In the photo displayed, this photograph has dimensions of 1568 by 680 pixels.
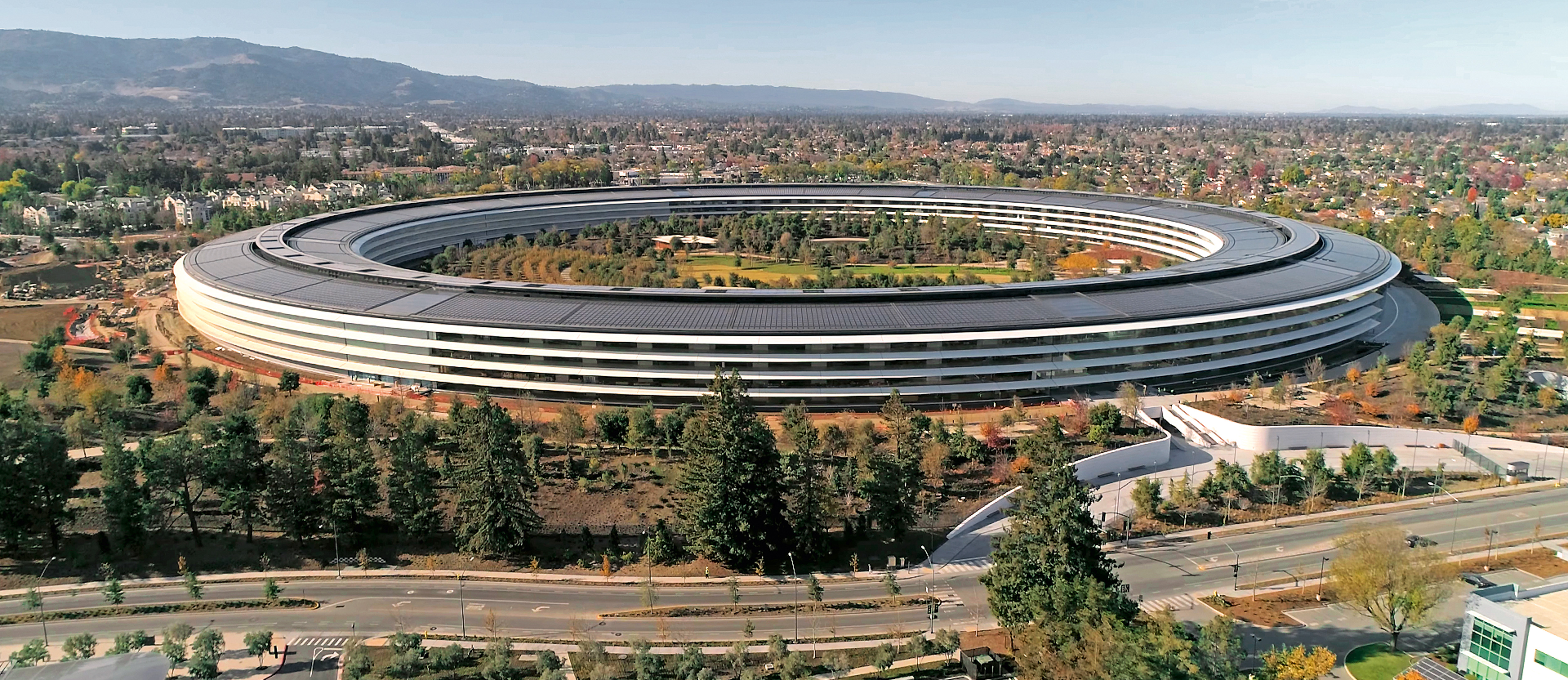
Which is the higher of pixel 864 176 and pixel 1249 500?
Result: pixel 864 176

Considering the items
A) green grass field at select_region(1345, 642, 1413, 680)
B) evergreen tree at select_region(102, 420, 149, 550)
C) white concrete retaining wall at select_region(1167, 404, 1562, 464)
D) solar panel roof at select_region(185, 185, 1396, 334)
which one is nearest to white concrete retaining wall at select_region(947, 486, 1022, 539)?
green grass field at select_region(1345, 642, 1413, 680)

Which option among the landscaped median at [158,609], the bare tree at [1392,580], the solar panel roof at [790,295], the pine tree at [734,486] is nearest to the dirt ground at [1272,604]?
the bare tree at [1392,580]

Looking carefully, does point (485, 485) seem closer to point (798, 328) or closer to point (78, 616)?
point (78, 616)

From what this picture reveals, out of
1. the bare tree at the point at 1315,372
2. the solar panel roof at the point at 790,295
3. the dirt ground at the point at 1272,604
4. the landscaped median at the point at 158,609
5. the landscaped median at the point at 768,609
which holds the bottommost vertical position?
the landscaped median at the point at 158,609

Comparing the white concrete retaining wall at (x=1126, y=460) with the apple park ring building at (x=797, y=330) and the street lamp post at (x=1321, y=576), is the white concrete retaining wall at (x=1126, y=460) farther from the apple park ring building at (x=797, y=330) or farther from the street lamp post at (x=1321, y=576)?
the street lamp post at (x=1321, y=576)

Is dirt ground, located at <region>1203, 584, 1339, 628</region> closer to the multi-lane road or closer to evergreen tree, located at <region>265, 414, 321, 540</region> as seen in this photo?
the multi-lane road

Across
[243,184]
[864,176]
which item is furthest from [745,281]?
[243,184]
